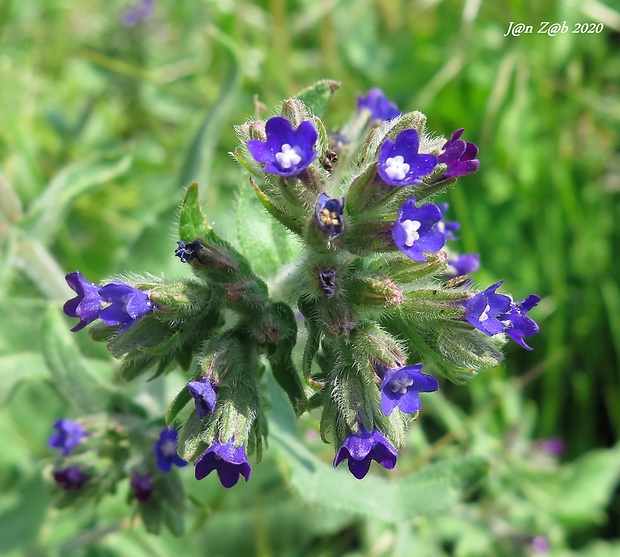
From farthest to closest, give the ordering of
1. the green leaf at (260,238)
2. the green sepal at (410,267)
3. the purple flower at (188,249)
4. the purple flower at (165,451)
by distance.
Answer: the green leaf at (260,238) → the purple flower at (165,451) → the green sepal at (410,267) → the purple flower at (188,249)

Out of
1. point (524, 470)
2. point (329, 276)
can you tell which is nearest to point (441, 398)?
point (524, 470)

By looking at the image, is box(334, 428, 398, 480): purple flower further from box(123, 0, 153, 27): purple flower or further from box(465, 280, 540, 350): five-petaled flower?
box(123, 0, 153, 27): purple flower

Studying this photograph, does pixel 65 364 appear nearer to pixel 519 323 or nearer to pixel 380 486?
pixel 380 486

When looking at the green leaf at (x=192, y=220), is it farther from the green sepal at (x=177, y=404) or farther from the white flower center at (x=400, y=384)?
the white flower center at (x=400, y=384)

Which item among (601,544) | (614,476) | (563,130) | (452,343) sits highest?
(452,343)

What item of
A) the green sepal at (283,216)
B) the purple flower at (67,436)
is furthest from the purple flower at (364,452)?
the purple flower at (67,436)

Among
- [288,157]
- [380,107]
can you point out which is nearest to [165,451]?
[288,157]

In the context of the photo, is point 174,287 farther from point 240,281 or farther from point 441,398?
point 441,398
